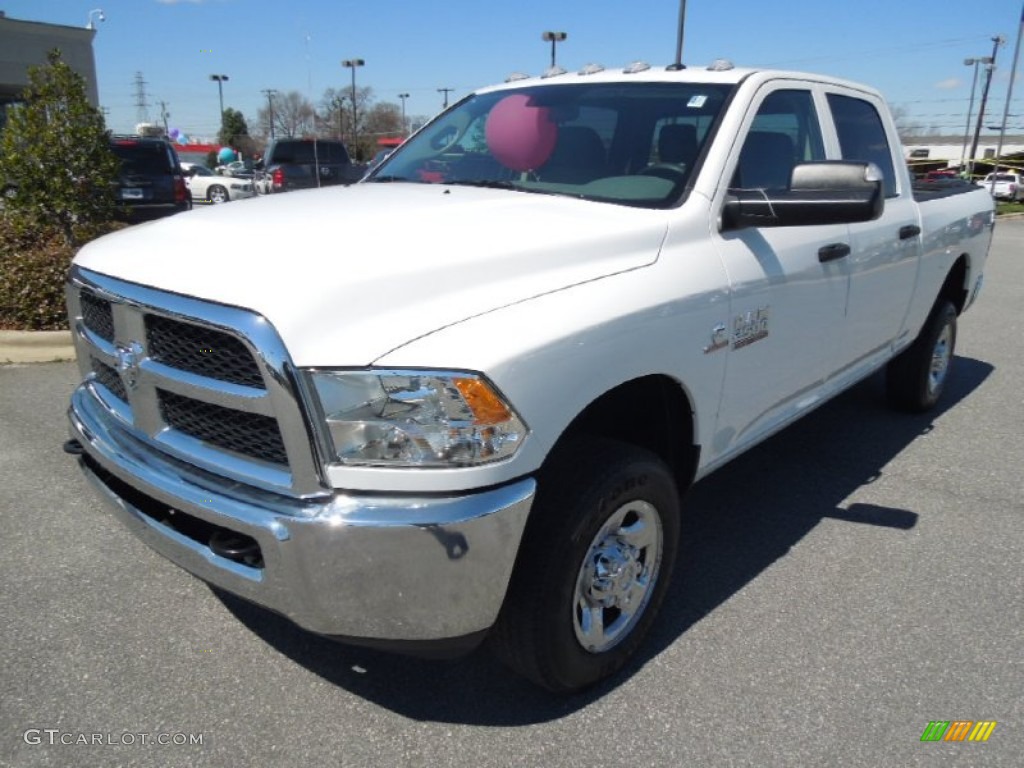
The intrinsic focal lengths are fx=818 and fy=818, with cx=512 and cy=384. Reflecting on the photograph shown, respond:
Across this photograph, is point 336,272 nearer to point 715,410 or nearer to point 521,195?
point 521,195

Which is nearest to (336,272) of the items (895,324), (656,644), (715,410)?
(715,410)

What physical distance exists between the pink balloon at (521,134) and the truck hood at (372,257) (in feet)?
1.45

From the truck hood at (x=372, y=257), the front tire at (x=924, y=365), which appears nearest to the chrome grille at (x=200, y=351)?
the truck hood at (x=372, y=257)

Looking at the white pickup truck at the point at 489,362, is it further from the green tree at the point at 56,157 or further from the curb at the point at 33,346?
the green tree at the point at 56,157

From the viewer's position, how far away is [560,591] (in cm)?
222

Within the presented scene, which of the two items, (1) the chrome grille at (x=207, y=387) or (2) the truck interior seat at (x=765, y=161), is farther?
(2) the truck interior seat at (x=765, y=161)

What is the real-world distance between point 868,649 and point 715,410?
0.97m

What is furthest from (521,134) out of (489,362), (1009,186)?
(1009,186)

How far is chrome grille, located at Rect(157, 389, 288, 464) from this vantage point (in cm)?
204

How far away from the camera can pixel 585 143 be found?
3248mm

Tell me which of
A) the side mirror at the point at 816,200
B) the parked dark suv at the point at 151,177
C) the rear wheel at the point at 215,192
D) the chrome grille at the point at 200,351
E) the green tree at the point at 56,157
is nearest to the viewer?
the chrome grille at the point at 200,351

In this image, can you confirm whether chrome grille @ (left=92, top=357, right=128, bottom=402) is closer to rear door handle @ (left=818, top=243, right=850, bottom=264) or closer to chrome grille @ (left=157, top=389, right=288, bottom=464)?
chrome grille @ (left=157, top=389, right=288, bottom=464)

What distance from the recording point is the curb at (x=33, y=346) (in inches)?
236

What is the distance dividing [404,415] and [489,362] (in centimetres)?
24
